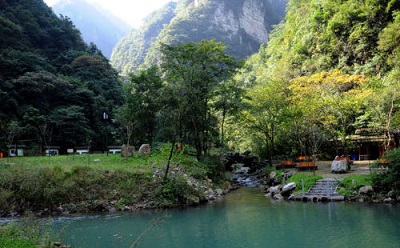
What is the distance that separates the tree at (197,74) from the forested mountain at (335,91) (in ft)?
12.7

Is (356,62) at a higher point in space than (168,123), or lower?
higher

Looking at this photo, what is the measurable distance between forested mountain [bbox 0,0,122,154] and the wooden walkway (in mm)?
22542

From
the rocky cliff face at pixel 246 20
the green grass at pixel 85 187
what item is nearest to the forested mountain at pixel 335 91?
the green grass at pixel 85 187

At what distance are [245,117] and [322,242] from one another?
813 inches

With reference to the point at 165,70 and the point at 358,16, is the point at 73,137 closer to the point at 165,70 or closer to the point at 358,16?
the point at 165,70

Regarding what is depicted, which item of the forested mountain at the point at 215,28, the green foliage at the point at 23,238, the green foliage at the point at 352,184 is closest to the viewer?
the green foliage at the point at 23,238

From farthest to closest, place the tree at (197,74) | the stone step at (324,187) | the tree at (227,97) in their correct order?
1. the tree at (227,97)
2. the tree at (197,74)
3. the stone step at (324,187)

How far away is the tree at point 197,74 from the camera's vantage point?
26.0 m

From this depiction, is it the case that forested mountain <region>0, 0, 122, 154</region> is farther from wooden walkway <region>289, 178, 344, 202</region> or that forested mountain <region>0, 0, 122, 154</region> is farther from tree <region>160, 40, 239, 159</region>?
wooden walkway <region>289, 178, 344, 202</region>

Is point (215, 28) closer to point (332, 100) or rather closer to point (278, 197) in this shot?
point (332, 100)

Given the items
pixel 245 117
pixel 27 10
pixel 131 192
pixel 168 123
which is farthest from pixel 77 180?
pixel 27 10

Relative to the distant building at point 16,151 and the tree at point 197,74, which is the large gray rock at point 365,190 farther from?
the distant building at point 16,151

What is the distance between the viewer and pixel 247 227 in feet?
47.8

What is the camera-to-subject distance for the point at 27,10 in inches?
1961
